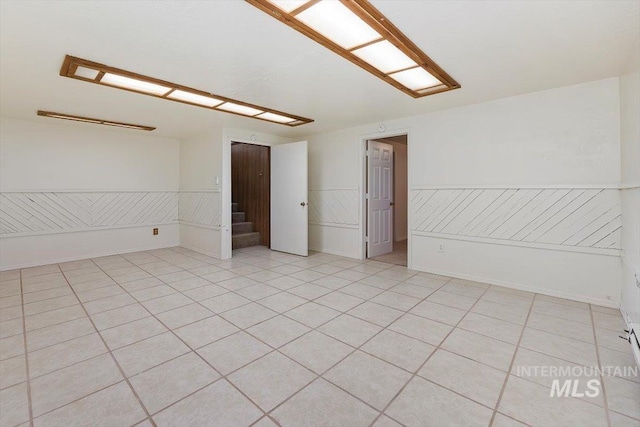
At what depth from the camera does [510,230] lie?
331 centimetres

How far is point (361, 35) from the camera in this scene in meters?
1.98

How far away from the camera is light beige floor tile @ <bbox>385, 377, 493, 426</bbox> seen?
1395 mm

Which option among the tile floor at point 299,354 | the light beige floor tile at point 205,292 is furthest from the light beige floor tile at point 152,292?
the light beige floor tile at point 205,292

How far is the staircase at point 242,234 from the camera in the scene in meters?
5.70

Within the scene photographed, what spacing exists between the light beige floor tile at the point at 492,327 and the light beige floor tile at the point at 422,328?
0.20 meters

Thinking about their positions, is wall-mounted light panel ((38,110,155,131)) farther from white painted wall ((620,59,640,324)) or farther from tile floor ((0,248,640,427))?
white painted wall ((620,59,640,324))

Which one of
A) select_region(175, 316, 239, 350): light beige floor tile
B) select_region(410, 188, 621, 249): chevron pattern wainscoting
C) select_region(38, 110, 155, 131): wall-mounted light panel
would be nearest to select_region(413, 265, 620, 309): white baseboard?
select_region(410, 188, 621, 249): chevron pattern wainscoting

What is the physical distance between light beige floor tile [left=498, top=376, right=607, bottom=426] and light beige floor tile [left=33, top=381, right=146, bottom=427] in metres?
1.90

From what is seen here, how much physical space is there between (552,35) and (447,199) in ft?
6.82

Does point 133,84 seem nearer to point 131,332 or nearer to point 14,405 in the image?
point 131,332

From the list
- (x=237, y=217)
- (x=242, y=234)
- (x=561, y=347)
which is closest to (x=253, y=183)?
(x=237, y=217)

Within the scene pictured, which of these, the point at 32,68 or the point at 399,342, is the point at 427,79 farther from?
the point at 32,68

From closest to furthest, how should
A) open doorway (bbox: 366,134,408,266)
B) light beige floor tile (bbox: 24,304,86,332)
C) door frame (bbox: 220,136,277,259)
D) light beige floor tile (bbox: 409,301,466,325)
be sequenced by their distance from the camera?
light beige floor tile (bbox: 24,304,86,332) → light beige floor tile (bbox: 409,301,466,325) → door frame (bbox: 220,136,277,259) → open doorway (bbox: 366,134,408,266)

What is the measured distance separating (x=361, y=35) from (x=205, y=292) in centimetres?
291
